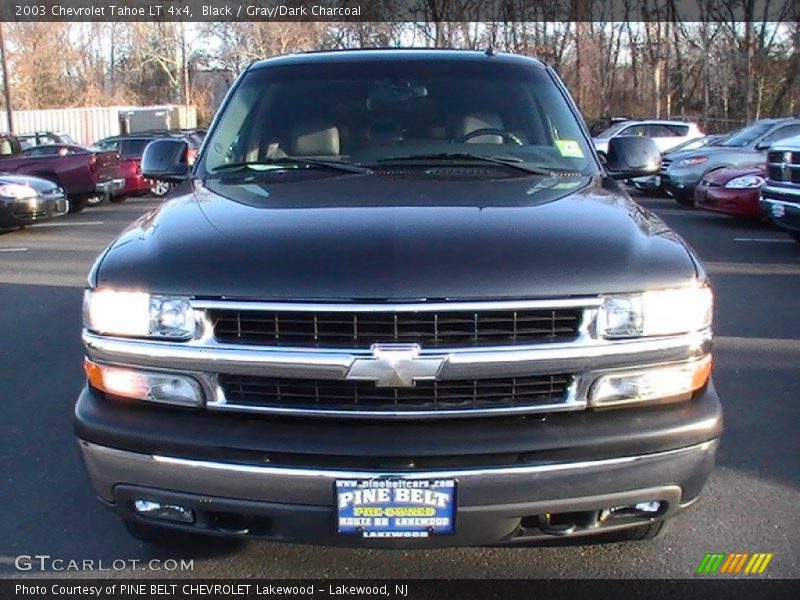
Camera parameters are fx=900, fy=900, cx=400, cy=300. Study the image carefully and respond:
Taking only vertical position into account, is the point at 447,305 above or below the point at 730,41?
below

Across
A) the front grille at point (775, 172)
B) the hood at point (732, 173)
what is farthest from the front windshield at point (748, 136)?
the front grille at point (775, 172)

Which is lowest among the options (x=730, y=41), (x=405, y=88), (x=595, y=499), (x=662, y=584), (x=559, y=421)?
(x=662, y=584)

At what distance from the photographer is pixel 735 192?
43.4 ft

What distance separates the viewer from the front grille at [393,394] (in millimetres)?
2764

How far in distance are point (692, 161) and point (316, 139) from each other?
42.9 ft

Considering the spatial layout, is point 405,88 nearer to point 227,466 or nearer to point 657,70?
point 227,466

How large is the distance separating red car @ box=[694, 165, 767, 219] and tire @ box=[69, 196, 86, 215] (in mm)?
11549

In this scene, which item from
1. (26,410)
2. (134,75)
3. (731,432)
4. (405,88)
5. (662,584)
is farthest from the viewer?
(134,75)

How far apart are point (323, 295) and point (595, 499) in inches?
41.0

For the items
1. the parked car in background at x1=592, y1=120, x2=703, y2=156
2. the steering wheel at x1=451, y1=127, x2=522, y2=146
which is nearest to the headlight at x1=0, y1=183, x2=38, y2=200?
the steering wheel at x1=451, y1=127, x2=522, y2=146

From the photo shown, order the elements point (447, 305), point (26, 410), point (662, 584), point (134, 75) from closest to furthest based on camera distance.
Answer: point (447, 305), point (662, 584), point (26, 410), point (134, 75)

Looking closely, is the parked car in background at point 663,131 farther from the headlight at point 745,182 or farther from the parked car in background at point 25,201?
the parked car in background at point 25,201

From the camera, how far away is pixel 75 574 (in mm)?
3439

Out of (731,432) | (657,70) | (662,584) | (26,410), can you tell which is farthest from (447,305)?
(657,70)
